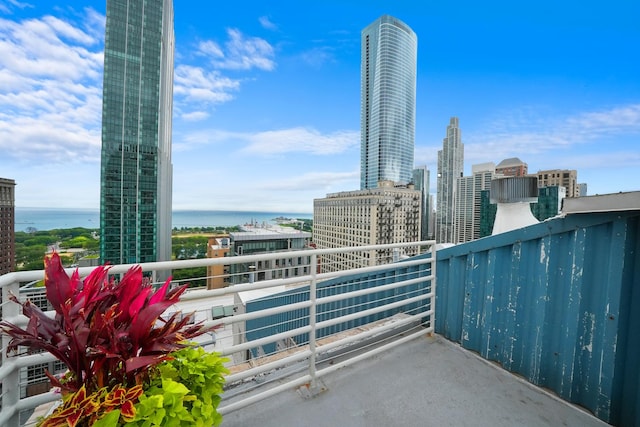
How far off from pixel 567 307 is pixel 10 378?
119 inches

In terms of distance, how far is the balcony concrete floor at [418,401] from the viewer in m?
1.51

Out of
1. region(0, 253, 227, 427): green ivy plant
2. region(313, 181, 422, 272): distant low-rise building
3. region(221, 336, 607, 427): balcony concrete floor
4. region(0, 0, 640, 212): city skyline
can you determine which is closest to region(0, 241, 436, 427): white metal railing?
region(221, 336, 607, 427): balcony concrete floor

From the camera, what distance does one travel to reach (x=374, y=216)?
32125 mm

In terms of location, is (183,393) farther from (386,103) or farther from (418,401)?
(386,103)

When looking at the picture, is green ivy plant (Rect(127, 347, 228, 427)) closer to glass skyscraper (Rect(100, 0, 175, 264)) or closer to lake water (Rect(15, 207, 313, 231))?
lake water (Rect(15, 207, 313, 231))

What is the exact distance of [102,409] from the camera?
0.73 metres

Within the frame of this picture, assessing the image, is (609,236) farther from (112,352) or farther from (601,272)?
(112,352)

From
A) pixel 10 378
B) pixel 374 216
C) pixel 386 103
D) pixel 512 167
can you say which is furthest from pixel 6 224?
pixel 386 103

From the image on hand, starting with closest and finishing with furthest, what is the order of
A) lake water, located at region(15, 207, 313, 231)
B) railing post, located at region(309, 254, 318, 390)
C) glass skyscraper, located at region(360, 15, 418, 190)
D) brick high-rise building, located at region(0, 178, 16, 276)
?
railing post, located at region(309, 254, 318, 390) < lake water, located at region(15, 207, 313, 231) < brick high-rise building, located at region(0, 178, 16, 276) < glass skyscraper, located at region(360, 15, 418, 190)

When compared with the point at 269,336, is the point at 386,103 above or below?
above

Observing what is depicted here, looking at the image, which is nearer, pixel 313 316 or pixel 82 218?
pixel 313 316

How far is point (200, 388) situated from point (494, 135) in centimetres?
1492

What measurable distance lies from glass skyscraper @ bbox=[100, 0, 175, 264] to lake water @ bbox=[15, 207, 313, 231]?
203 cm

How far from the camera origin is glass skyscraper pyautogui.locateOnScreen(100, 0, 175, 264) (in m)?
24.0
